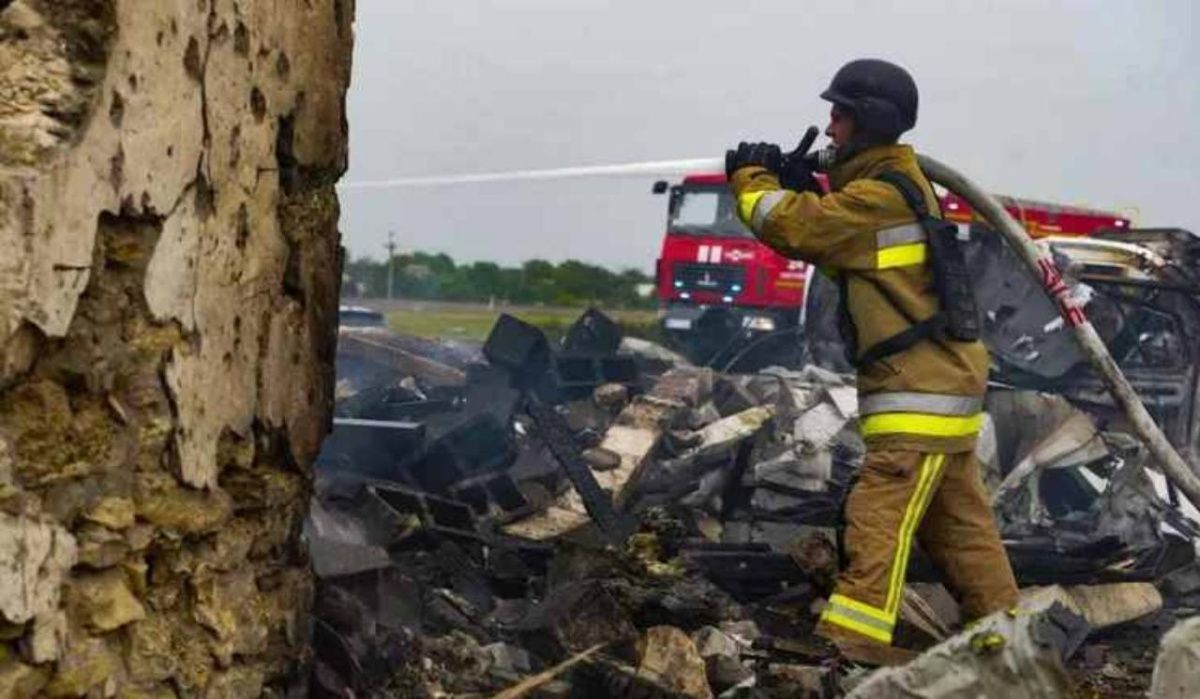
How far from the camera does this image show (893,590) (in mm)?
3852

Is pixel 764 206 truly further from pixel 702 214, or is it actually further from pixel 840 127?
pixel 702 214

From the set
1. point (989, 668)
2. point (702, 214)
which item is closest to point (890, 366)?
point (989, 668)

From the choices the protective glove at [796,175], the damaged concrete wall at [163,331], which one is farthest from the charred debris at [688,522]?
the protective glove at [796,175]

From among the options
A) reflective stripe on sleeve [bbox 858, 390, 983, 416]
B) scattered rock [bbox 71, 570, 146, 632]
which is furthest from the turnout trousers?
scattered rock [bbox 71, 570, 146, 632]

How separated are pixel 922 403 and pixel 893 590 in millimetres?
568

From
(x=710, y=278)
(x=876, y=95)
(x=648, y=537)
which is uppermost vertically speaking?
(x=876, y=95)

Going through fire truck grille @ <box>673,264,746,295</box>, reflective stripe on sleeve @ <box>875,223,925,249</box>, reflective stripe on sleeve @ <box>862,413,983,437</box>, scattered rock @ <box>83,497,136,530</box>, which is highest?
reflective stripe on sleeve @ <box>875,223,925,249</box>

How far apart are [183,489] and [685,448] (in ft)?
15.7

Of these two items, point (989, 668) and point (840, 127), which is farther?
point (840, 127)

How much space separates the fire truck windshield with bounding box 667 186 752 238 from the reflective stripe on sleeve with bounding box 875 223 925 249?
11.9 meters

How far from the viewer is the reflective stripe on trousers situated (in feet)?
12.5

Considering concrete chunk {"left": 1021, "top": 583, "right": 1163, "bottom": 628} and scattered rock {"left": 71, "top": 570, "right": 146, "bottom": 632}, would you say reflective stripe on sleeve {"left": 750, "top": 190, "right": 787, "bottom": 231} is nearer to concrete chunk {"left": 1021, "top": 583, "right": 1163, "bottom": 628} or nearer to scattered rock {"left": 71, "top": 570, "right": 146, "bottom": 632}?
concrete chunk {"left": 1021, "top": 583, "right": 1163, "bottom": 628}

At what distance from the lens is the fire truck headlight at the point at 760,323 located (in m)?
15.3

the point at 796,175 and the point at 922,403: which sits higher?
the point at 796,175
